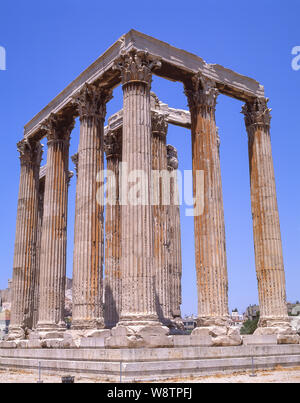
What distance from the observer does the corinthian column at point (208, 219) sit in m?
27.0

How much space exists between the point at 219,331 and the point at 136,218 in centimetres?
731

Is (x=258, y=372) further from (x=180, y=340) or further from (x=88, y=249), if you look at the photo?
(x=88, y=249)

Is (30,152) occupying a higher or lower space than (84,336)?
higher

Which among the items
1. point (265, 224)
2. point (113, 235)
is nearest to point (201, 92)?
point (265, 224)

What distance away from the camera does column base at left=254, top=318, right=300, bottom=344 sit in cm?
2881

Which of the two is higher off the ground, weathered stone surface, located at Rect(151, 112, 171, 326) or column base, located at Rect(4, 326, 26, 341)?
weathered stone surface, located at Rect(151, 112, 171, 326)

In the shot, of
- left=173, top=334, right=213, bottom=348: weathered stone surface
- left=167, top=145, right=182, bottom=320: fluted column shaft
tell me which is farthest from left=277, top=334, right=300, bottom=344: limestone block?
left=167, top=145, right=182, bottom=320: fluted column shaft

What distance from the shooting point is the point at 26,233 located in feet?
127

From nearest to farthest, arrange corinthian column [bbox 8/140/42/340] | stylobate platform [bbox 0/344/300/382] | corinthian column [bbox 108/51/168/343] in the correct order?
stylobate platform [bbox 0/344/300/382] < corinthian column [bbox 108/51/168/343] < corinthian column [bbox 8/140/42/340]

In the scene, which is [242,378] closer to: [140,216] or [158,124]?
[140,216]

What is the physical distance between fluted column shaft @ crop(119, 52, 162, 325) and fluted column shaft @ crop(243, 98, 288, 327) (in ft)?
31.8

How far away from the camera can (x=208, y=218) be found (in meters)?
28.2

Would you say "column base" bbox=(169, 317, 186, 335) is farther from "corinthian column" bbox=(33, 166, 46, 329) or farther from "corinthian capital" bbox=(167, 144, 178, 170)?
"corinthian column" bbox=(33, 166, 46, 329)

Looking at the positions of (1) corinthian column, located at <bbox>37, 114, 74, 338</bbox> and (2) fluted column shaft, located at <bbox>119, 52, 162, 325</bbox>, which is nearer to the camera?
(2) fluted column shaft, located at <bbox>119, 52, 162, 325</bbox>
